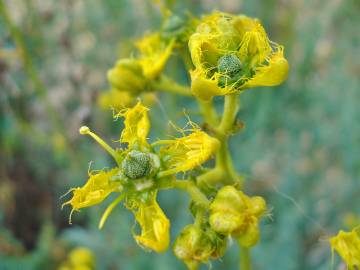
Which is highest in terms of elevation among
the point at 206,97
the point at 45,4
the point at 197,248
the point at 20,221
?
the point at 206,97

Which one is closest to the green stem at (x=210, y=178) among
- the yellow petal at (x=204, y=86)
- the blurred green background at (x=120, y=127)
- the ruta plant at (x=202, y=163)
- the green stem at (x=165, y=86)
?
the ruta plant at (x=202, y=163)

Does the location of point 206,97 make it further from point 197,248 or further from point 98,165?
point 98,165

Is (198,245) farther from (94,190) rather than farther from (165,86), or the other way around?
(165,86)

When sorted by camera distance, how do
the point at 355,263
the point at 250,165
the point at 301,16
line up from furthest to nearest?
the point at 301,16, the point at 250,165, the point at 355,263

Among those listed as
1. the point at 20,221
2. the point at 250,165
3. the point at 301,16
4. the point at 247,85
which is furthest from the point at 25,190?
the point at 247,85

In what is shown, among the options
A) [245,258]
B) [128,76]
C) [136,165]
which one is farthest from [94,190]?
[128,76]
